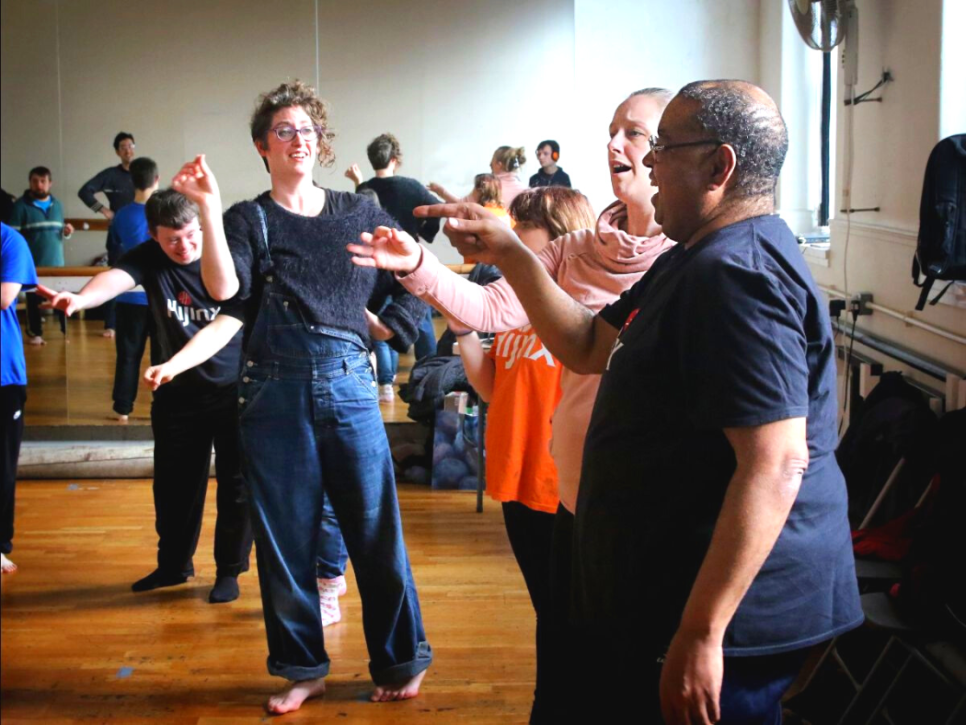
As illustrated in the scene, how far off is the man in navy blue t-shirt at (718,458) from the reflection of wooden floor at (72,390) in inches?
179

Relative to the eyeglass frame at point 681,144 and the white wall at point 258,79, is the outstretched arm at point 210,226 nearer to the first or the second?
the eyeglass frame at point 681,144

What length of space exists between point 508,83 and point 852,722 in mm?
5163

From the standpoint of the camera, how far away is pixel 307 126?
8.98 feet

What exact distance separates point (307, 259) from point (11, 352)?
5.48 feet

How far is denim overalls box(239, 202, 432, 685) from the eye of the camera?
8.75ft

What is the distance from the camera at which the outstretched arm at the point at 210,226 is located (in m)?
2.46

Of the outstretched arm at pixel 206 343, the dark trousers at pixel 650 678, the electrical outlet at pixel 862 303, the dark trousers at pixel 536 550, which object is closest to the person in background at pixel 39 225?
the outstretched arm at pixel 206 343

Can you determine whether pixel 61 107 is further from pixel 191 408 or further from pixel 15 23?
pixel 191 408

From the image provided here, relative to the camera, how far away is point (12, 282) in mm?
3705

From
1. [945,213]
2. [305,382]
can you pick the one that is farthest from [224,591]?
[945,213]

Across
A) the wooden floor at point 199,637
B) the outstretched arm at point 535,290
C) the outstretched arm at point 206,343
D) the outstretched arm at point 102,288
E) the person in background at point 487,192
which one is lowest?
the wooden floor at point 199,637

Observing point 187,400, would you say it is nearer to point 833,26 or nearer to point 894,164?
point 894,164

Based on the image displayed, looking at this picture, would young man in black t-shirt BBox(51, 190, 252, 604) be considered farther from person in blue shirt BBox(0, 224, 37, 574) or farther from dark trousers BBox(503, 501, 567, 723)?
dark trousers BBox(503, 501, 567, 723)

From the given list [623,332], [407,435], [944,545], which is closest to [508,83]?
[407,435]
